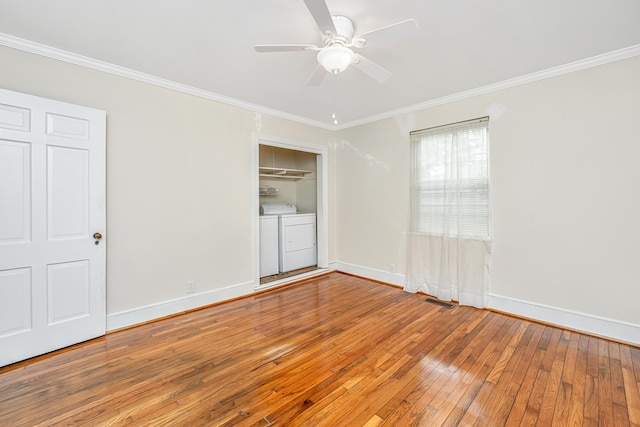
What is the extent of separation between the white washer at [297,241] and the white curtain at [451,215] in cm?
182

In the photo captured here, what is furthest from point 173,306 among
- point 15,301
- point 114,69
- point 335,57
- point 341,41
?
point 341,41

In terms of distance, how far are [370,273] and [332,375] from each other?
99.1 inches

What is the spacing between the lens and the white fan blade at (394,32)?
161 centimetres

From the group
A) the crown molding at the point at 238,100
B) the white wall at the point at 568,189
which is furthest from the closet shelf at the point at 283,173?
the white wall at the point at 568,189

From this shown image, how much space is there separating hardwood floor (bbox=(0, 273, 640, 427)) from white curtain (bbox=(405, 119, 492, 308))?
546mm

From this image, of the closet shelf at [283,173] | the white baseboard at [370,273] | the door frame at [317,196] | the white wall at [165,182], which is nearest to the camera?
the white wall at [165,182]

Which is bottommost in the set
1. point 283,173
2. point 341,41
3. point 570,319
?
point 570,319

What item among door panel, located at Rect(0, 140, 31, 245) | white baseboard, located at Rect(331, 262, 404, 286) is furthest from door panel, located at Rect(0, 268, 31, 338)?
white baseboard, located at Rect(331, 262, 404, 286)

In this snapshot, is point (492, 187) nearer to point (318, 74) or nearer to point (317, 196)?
point (318, 74)

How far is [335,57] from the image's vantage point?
197cm

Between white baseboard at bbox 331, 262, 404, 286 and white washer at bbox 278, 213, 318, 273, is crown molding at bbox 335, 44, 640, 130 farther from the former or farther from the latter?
white baseboard at bbox 331, 262, 404, 286

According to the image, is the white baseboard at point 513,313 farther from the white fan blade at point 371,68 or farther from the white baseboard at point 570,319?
the white fan blade at point 371,68

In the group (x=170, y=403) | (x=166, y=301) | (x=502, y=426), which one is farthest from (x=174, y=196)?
(x=502, y=426)

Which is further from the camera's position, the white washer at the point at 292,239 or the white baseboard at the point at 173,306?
the white washer at the point at 292,239
